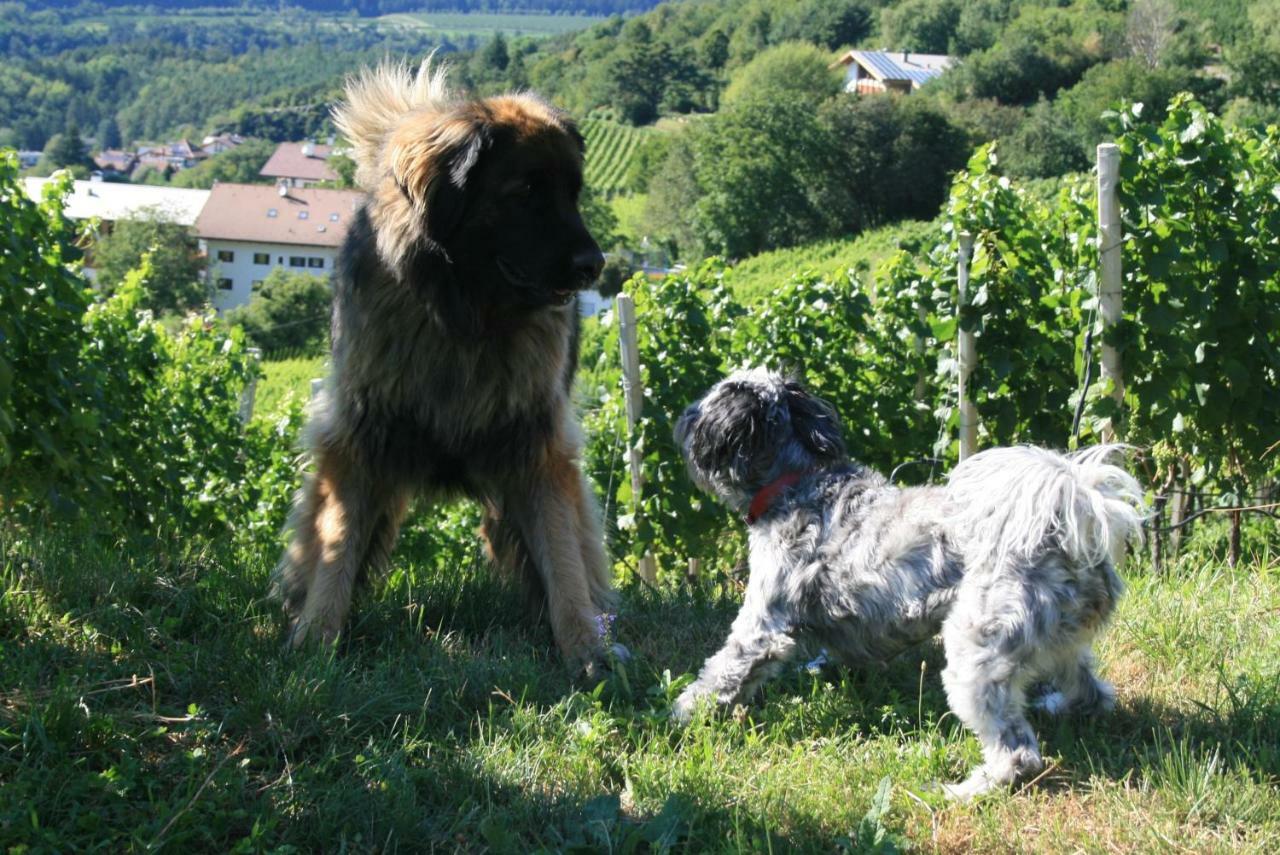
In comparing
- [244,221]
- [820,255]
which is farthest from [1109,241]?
[244,221]

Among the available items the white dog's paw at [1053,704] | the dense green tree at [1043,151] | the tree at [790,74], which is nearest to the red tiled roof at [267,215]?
the tree at [790,74]

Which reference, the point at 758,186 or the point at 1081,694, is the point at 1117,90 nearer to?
the point at 758,186

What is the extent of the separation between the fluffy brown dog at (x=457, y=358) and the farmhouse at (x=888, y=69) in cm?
9529

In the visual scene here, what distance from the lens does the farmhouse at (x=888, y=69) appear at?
96750 millimetres

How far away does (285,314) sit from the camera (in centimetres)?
5653

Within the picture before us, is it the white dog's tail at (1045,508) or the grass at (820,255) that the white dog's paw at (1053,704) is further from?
the grass at (820,255)

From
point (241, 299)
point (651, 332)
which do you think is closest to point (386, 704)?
point (651, 332)

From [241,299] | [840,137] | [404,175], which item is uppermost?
→ [404,175]

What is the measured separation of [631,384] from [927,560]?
12.2ft

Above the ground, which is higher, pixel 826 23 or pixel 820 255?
pixel 826 23

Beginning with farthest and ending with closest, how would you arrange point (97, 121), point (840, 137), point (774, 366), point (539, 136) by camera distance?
1. point (97, 121)
2. point (840, 137)
3. point (774, 366)
4. point (539, 136)

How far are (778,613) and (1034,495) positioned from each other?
1004 millimetres

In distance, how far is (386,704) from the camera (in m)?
3.61

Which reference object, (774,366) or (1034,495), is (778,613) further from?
(774,366)
